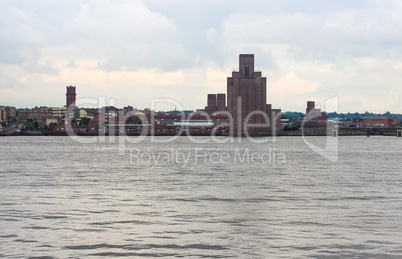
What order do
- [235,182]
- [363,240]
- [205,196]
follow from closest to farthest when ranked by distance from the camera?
[363,240]
[205,196]
[235,182]

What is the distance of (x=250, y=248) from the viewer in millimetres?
19000

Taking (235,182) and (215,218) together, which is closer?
(215,218)

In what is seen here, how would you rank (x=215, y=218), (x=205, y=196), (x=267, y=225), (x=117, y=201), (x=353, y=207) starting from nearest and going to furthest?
(x=267, y=225) → (x=215, y=218) → (x=353, y=207) → (x=117, y=201) → (x=205, y=196)

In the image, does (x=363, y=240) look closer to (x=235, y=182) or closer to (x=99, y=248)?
(x=99, y=248)

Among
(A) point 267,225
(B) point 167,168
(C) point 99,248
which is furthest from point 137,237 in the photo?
(B) point 167,168

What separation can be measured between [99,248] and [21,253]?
2128 mm

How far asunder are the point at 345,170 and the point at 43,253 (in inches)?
1367

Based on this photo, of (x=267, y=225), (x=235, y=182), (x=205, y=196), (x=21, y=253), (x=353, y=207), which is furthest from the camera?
(x=235, y=182)

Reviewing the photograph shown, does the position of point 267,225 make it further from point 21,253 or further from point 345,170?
point 345,170

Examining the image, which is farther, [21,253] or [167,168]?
[167,168]

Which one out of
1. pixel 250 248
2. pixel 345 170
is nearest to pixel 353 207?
pixel 250 248

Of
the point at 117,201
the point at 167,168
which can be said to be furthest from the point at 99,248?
the point at 167,168

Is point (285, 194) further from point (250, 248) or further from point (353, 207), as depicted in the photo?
point (250, 248)

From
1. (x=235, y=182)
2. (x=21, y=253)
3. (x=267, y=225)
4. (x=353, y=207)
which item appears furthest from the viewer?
(x=235, y=182)
